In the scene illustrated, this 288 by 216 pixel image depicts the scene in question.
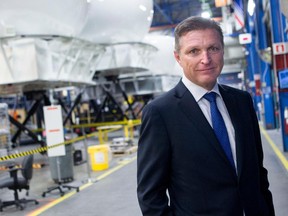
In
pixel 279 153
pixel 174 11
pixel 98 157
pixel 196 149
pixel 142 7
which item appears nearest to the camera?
pixel 196 149

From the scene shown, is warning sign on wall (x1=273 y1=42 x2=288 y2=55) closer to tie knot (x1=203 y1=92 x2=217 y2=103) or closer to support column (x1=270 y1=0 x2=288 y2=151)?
support column (x1=270 y1=0 x2=288 y2=151)

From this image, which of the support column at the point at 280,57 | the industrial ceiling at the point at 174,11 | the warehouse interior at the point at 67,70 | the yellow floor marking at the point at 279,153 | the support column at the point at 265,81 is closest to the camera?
the warehouse interior at the point at 67,70

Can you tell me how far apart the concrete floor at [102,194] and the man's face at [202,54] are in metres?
3.40

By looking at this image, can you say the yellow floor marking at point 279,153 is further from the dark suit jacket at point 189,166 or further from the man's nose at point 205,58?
the man's nose at point 205,58

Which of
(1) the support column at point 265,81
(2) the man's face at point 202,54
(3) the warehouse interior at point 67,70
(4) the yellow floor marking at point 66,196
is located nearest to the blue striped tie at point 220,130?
(2) the man's face at point 202,54

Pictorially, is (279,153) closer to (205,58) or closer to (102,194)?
(102,194)

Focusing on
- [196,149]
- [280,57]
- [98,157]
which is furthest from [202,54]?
[98,157]

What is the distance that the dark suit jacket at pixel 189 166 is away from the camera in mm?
1608

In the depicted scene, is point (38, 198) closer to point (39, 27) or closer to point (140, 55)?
point (39, 27)

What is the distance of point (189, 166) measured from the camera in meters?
1.63

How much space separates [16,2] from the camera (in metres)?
7.96

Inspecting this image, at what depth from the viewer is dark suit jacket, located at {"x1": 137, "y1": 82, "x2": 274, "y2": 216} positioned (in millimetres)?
1608

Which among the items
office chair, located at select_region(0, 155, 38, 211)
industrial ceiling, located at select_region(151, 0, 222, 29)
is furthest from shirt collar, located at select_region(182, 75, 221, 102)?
industrial ceiling, located at select_region(151, 0, 222, 29)

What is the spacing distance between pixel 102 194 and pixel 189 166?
504 cm
